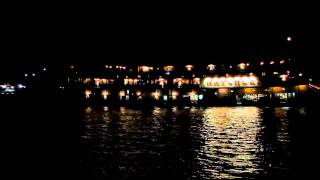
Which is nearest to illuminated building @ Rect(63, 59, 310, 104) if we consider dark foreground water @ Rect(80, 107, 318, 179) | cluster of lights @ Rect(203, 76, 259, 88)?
cluster of lights @ Rect(203, 76, 259, 88)

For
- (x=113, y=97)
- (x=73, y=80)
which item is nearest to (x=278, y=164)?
(x=113, y=97)

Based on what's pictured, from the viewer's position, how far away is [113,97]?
74500mm

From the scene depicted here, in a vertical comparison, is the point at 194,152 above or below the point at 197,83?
below

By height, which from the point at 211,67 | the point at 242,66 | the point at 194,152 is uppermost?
the point at 211,67

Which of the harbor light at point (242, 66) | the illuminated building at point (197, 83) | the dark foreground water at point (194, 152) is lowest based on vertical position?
the dark foreground water at point (194, 152)

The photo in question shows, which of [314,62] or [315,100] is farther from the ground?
[314,62]

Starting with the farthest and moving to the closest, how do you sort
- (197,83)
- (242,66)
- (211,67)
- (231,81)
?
(211,67), (197,83), (242,66), (231,81)

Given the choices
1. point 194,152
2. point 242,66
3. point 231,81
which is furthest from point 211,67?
point 194,152

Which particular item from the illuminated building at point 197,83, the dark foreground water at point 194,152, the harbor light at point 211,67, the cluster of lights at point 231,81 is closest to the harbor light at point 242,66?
the illuminated building at point 197,83

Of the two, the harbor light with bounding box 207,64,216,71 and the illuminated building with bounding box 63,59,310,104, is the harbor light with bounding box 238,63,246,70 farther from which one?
the harbor light with bounding box 207,64,216,71

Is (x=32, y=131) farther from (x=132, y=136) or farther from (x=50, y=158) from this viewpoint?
(x=50, y=158)

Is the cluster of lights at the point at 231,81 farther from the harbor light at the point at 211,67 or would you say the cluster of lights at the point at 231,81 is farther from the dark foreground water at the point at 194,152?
the dark foreground water at the point at 194,152

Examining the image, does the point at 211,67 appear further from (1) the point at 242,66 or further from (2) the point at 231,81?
(1) the point at 242,66

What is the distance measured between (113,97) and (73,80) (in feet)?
30.1
